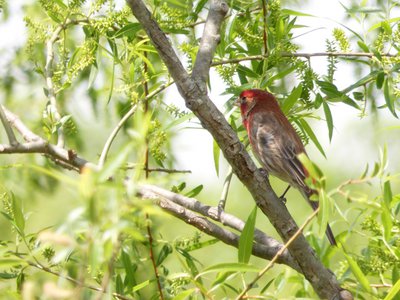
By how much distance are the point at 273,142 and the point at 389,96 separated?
229 centimetres

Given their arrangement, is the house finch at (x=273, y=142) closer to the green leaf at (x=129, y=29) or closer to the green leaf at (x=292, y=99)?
the green leaf at (x=292, y=99)

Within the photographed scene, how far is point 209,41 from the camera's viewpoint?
13.8ft

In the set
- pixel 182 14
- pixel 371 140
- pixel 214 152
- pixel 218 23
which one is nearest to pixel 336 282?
pixel 214 152

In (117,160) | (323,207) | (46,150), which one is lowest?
(323,207)

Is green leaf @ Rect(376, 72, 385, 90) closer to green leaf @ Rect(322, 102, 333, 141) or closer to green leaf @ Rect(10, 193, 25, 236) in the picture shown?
green leaf @ Rect(322, 102, 333, 141)

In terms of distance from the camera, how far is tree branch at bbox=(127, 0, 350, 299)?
3.64 metres

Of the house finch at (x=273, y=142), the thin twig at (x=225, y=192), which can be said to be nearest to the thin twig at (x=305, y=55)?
the thin twig at (x=225, y=192)

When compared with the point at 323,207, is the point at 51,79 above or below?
above

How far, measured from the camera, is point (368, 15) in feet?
16.3

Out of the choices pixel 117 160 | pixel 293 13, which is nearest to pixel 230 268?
pixel 117 160

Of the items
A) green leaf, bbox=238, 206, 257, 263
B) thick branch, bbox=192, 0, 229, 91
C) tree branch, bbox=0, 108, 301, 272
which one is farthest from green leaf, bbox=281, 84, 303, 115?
green leaf, bbox=238, 206, 257, 263

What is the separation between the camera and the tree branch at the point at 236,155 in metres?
3.64

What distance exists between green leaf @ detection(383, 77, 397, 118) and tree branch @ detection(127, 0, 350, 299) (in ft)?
3.10

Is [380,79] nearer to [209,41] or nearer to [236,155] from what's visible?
[209,41]
